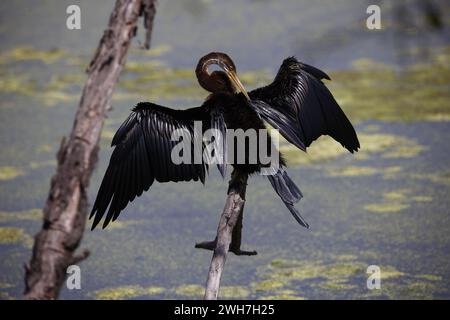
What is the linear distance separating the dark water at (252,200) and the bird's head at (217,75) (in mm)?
795

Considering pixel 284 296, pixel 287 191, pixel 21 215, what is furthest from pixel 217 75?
pixel 21 215

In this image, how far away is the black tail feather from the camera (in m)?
2.20

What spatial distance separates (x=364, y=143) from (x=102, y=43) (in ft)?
5.64

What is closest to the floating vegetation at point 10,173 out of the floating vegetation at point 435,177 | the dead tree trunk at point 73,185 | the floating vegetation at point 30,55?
the dead tree trunk at point 73,185

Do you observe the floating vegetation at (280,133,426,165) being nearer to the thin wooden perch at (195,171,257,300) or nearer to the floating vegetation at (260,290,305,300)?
the floating vegetation at (260,290,305,300)

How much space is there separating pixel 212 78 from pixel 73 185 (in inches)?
36.4

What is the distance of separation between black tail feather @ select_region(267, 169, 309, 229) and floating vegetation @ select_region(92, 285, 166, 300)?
1.22m

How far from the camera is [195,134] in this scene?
7.56 feet

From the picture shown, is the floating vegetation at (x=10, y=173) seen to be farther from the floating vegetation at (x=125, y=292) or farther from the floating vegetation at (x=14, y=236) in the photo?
the floating vegetation at (x=125, y=292)

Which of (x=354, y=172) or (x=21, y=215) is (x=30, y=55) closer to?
(x=21, y=215)

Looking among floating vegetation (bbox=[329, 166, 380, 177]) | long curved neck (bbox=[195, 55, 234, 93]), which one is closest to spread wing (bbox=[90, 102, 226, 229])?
long curved neck (bbox=[195, 55, 234, 93])

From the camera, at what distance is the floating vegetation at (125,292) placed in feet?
10.9
